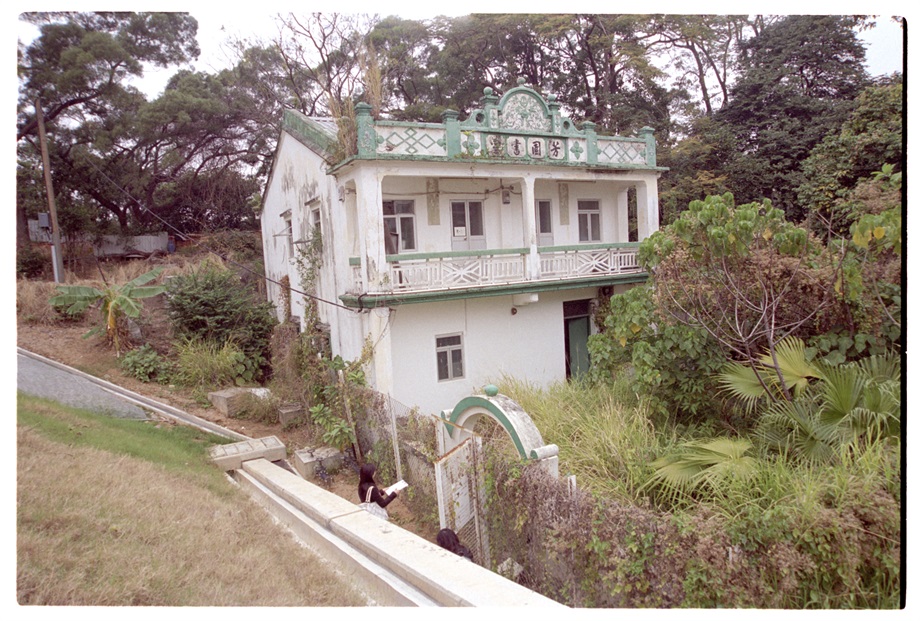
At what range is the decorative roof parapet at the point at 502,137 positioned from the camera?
968 cm

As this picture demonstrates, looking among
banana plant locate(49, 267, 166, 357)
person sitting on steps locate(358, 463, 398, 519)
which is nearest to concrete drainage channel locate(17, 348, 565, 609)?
person sitting on steps locate(358, 463, 398, 519)

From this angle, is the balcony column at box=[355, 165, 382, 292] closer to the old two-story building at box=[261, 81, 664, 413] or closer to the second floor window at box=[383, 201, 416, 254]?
the old two-story building at box=[261, 81, 664, 413]

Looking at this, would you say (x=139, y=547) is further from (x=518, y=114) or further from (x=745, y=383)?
(x=518, y=114)

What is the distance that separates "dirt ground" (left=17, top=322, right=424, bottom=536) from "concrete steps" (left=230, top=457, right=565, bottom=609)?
5.07 feet

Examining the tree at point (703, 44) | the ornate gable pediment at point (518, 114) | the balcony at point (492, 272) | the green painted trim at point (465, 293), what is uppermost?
the tree at point (703, 44)

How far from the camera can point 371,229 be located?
975cm

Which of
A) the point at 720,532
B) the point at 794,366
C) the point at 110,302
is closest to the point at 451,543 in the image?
the point at 720,532

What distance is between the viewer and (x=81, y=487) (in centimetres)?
506

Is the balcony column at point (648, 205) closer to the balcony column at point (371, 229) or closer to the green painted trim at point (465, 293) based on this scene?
the green painted trim at point (465, 293)

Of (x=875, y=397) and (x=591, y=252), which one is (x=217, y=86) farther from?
(x=875, y=397)

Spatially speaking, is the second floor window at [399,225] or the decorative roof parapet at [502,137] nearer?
the decorative roof parapet at [502,137]

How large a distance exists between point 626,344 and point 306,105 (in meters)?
18.2

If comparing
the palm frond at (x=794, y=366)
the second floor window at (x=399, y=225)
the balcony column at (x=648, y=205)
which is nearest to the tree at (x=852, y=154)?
the balcony column at (x=648, y=205)

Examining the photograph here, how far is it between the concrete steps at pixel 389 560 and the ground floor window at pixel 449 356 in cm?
487
